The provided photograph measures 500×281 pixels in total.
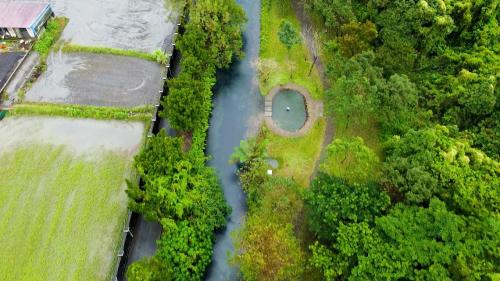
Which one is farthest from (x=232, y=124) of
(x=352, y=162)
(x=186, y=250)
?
(x=186, y=250)

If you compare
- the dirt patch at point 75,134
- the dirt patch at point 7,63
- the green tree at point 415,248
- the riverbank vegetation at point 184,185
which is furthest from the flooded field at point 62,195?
the green tree at point 415,248

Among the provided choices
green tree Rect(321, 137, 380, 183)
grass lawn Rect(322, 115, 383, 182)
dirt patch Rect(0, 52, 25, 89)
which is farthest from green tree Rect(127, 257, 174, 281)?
dirt patch Rect(0, 52, 25, 89)

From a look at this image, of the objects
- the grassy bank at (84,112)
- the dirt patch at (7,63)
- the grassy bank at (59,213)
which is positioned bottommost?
the grassy bank at (59,213)

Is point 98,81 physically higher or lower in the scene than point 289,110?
lower

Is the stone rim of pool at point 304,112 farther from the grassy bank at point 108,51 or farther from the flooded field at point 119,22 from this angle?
the flooded field at point 119,22

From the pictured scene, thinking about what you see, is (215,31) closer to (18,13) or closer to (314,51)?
(314,51)

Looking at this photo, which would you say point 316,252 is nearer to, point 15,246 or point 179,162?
point 179,162

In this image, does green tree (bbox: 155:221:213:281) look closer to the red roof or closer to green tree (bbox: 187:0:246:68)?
green tree (bbox: 187:0:246:68)
